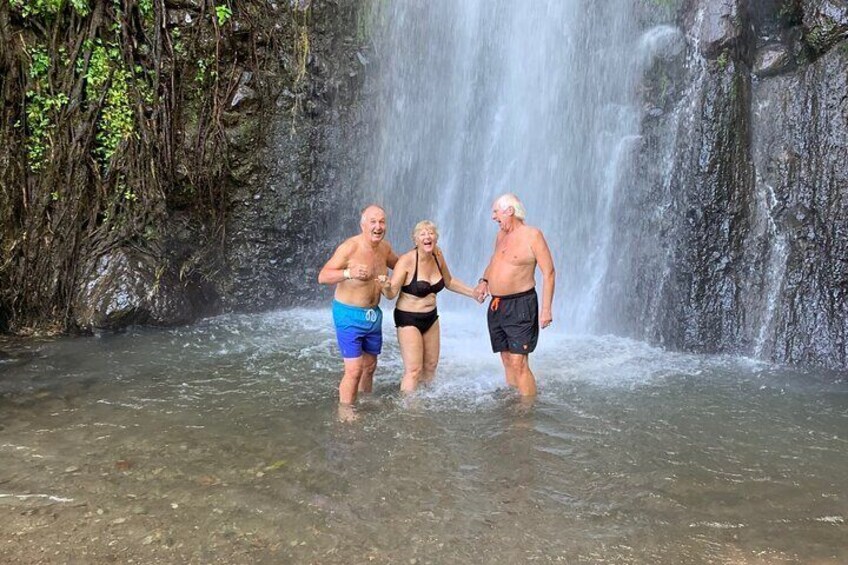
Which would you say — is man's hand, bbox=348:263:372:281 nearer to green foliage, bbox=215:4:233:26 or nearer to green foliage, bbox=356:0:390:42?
green foliage, bbox=215:4:233:26

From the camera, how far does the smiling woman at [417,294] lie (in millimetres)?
5152

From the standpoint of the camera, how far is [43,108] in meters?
8.27

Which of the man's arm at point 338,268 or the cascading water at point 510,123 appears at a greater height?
the cascading water at point 510,123

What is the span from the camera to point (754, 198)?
7.70 m

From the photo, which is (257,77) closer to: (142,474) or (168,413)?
(168,413)

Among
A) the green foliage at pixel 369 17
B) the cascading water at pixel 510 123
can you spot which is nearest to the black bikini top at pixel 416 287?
the cascading water at pixel 510 123

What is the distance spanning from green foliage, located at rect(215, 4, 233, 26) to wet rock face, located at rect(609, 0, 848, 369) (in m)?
6.30

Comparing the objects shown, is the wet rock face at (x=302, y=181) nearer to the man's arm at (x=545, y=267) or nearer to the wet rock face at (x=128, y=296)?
the wet rock face at (x=128, y=296)

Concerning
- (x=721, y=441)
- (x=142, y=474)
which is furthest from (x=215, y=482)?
(x=721, y=441)

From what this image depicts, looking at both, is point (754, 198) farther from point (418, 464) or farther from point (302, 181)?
point (302, 181)

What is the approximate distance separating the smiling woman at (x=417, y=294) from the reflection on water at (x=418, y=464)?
1.38 ft

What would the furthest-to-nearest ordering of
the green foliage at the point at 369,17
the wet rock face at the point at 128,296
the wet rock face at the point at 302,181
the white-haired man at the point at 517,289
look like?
1. the green foliage at the point at 369,17
2. the wet rock face at the point at 302,181
3. the wet rock face at the point at 128,296
4. the white-haired man at the point at 517,289

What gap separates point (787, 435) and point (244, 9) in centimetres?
879

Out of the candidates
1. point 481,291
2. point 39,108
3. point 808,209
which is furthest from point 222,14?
point 808,209
